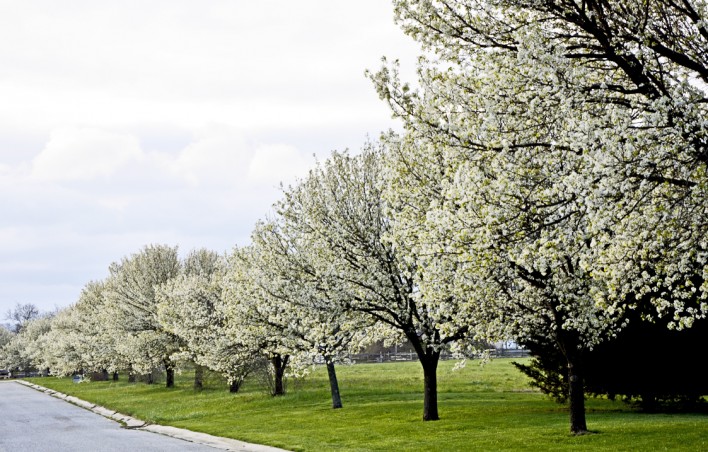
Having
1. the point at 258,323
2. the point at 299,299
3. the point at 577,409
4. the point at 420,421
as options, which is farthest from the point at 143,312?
the point at 577,409

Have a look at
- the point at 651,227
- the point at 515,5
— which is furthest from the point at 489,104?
the point at 651,227

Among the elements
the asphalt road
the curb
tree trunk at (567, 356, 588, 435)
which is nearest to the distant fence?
the curb

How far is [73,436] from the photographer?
1154 inches

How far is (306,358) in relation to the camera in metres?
32.1

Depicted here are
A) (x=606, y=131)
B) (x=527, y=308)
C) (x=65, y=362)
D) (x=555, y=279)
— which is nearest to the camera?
(x=606, y=131)

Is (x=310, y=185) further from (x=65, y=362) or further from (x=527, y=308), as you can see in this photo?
(x=65, y=362)

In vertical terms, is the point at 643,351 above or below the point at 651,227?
below

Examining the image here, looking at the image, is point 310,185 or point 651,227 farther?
point 310,185

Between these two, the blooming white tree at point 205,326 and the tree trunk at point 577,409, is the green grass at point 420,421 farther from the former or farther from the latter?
the blooming white tree at point 205,326

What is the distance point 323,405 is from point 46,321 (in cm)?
13060

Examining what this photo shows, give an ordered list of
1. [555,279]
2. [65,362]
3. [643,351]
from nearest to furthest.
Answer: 1. [555,279]
2. [643,351]
3. [65,362]

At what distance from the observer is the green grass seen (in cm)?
2098

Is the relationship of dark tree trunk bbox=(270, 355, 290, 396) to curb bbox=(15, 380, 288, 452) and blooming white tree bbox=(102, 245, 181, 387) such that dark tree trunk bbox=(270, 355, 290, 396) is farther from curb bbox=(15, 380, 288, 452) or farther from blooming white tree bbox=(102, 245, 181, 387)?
blooming white tree bbox=(102, 245, 181, 387)

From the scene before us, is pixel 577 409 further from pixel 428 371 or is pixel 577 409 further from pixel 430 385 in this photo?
pixel 430 385
